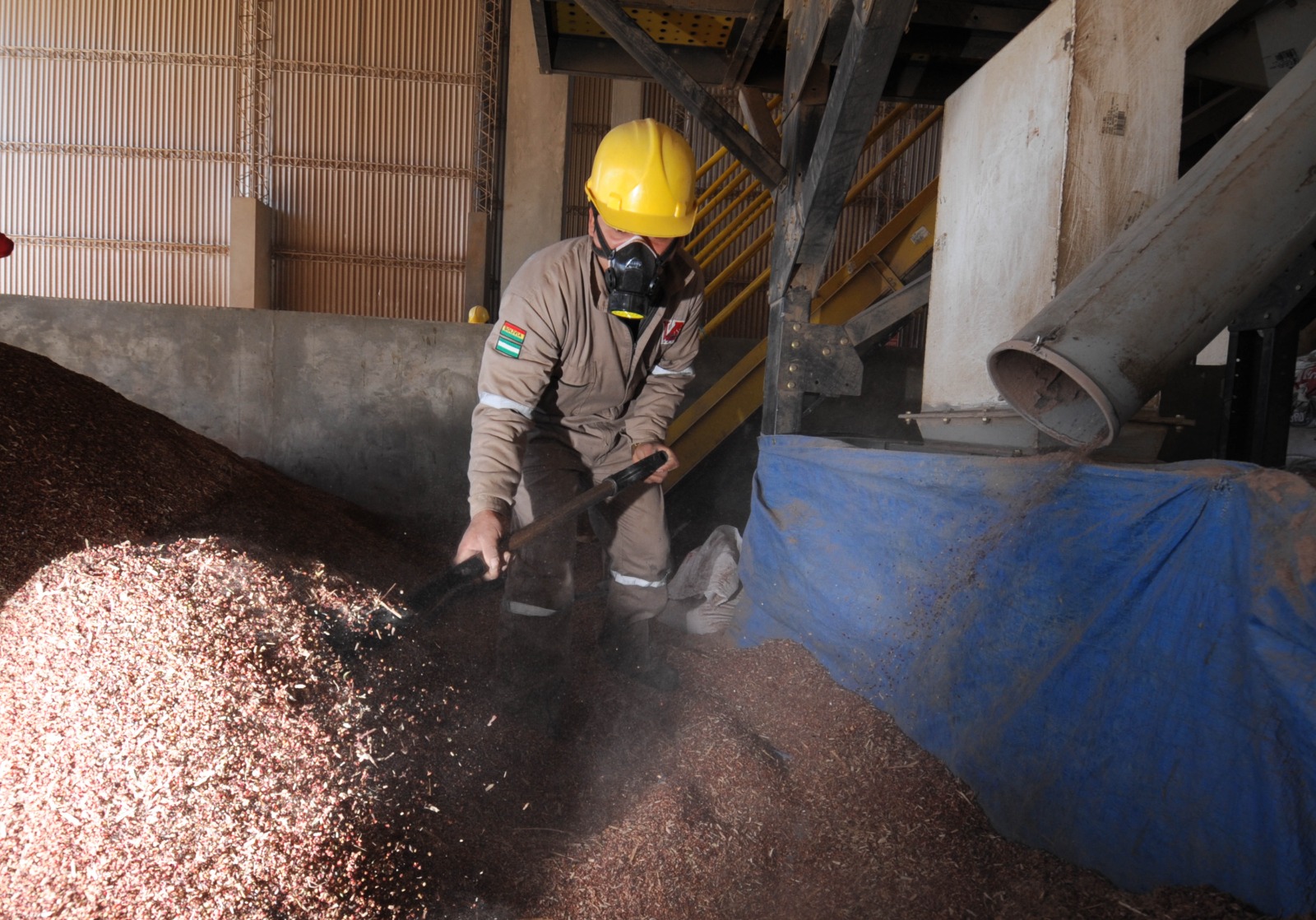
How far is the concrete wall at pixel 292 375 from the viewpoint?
595cm

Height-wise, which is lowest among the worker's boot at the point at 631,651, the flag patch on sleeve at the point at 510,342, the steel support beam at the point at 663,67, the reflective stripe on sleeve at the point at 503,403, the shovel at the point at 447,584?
the worker's boot at the point at 631,651

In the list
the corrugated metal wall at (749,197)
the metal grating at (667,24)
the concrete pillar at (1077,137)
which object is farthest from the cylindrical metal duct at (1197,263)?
the corrugated metal wall at (749,197)

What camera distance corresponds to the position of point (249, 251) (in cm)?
1004

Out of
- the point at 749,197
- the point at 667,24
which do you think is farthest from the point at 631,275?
the point at 749,197

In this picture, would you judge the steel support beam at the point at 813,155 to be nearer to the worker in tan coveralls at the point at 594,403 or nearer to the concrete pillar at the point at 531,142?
the worker in tan coveralls at the point at 594,403

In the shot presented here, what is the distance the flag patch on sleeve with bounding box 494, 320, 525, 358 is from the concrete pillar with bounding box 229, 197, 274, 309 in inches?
339

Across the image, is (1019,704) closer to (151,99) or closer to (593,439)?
→ (593,439)

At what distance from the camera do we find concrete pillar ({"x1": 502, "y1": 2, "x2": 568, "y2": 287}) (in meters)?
9.28

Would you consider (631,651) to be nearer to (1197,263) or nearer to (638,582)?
(638,582)

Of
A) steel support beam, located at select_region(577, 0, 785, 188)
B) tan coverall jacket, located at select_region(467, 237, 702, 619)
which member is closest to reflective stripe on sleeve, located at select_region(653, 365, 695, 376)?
tan coverall jacket, located at select_region(467, 237, 702, 619)

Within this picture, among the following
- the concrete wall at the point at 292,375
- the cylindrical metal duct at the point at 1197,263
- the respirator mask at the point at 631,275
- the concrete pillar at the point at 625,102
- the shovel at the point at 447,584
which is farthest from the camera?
the concrete pillar at the point at 625,102

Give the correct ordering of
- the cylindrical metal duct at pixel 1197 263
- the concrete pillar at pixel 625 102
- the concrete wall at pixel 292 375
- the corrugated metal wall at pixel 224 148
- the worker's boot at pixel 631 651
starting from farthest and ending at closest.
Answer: the corrugated metal wall at pixel 224 148, the concrete pillar at pixel 625 102, the concrete wall at pixel 292 375, the worker's boot at pixel 631 651, the cylindrical metal duct at pixel 1197 263

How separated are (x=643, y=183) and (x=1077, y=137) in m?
1.29

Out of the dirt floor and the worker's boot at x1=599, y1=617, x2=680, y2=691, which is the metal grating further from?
the dirt floor
